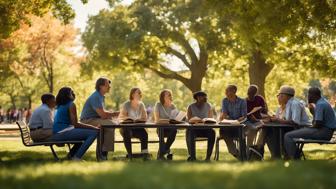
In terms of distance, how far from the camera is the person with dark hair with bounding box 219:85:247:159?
43.2ft

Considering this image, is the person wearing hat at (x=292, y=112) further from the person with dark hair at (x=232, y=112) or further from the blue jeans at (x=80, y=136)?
the blue jeans at (x=80, y=136)

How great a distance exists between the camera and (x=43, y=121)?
12.5 meters

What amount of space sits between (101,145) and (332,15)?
997cm

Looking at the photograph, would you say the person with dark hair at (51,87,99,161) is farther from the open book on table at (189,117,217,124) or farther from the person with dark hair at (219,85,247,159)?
the person with dark hair at (219,85,247,159)

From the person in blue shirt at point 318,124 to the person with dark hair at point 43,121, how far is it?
4689 mm

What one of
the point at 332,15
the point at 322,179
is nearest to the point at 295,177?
the point at 322,179

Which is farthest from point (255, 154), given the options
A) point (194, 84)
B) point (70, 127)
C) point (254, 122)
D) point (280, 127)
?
point (194, 84)

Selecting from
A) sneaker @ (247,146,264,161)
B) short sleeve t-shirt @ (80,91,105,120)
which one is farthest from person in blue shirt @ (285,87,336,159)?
short sleeve t-shirt @ (80,91,105,120)

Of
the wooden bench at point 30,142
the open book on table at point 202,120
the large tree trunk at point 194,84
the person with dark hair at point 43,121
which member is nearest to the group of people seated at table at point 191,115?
the person with dark hair at point 43,121

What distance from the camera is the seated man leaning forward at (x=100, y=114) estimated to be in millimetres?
12430

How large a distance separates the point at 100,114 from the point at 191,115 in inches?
83.7

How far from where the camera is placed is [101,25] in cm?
3938

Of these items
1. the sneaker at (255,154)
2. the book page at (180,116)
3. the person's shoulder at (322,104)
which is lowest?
the sneaker at (255,154)

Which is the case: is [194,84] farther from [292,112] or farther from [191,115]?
[292,112]
